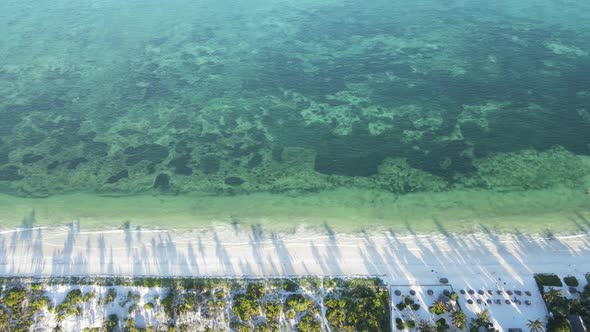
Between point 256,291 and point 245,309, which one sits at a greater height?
point 256,291

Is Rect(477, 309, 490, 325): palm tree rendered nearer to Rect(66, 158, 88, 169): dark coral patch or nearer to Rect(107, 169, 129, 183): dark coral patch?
Rect(107, 169, 129, 183): dark coral patch

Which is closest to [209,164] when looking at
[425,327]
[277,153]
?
[277,153]

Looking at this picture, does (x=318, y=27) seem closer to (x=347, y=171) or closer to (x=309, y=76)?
(x=309, y=76)

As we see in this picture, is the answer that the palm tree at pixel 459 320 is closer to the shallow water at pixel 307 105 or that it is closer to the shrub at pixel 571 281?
the shrub at pixel 571 281

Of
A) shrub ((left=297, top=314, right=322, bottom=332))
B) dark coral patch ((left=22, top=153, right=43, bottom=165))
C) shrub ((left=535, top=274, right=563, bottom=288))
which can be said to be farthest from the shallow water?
shrub ((left=297, top=314, right=322, bottom=332))

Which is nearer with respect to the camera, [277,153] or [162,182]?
[162,182]

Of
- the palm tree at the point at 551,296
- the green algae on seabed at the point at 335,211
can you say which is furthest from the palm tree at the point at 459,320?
the green algae on seabed at the point at 335,211

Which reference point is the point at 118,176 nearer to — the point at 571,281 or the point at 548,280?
the point at 548,280
